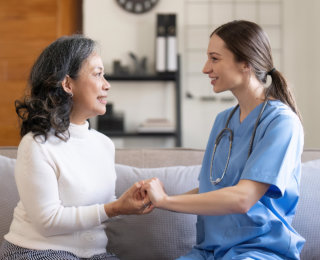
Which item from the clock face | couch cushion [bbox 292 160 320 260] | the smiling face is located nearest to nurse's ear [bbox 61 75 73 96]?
the smiling face

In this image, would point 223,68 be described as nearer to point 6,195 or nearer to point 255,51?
point 255,51

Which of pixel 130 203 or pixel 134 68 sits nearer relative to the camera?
pixel 130 203

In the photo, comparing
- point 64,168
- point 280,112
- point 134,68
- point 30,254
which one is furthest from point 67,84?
point 134,68

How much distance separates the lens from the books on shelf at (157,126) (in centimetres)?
439

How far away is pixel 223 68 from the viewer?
1551mm

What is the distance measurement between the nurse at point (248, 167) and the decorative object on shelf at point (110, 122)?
9.07 ft

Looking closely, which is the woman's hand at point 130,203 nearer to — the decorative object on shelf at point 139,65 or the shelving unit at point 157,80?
the shelving unit at point 157,80

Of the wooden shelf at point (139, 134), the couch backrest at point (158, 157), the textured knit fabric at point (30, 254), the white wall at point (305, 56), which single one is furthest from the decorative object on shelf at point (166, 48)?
the textured knit fabric at point (30, 254)

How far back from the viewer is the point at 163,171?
187 centimetres

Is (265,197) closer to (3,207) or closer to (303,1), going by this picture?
(3,207)

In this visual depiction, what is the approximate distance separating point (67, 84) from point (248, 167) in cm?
62

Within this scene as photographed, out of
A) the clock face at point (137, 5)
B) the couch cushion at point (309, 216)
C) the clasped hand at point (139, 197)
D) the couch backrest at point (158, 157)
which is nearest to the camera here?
the clasped hand at point (139, 197)

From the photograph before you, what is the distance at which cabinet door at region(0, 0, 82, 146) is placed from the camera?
435 cm

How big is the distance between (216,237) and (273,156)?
32 cm
